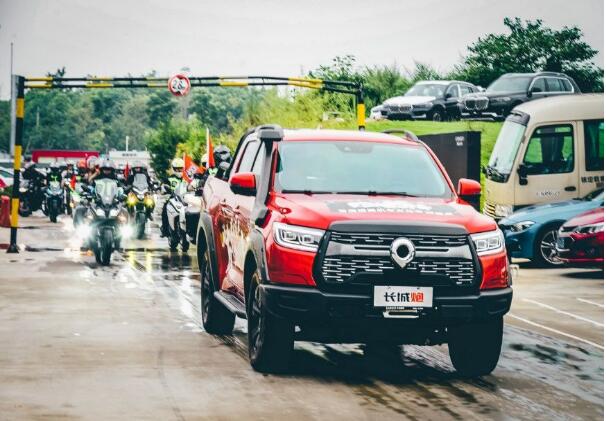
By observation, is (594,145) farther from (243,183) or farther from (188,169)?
(243,183)

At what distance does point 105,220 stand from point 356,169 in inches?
435

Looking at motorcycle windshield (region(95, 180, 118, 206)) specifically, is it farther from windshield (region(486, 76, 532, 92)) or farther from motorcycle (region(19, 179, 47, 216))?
windshield (region(486, 76, 532, 92))

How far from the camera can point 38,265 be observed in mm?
20938

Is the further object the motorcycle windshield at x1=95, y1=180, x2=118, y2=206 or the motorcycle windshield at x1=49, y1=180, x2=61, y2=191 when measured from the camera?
the motorcycle windshield at x1=49, y1=180, x2=61, y2=191

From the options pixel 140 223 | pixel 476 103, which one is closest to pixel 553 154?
pixel 140 223

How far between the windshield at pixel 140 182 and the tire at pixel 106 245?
365 inches

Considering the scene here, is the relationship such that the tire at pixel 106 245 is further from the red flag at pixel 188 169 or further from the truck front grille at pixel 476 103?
the truck front grille at pixel 476 103

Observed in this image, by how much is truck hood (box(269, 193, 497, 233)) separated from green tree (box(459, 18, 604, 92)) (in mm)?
62317

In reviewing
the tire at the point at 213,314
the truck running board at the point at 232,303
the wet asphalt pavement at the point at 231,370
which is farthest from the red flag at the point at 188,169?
the truck running board at the point at 232,303

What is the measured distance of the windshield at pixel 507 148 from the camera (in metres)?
25.4

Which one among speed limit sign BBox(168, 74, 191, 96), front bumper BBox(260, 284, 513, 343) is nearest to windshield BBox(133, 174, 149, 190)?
speed limit sign BBox(168, 74, 191, 96)

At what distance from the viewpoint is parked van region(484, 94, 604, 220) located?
81.0ft

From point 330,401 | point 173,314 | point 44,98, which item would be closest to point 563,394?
point 330,401

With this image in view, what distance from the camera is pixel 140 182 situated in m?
30.5
